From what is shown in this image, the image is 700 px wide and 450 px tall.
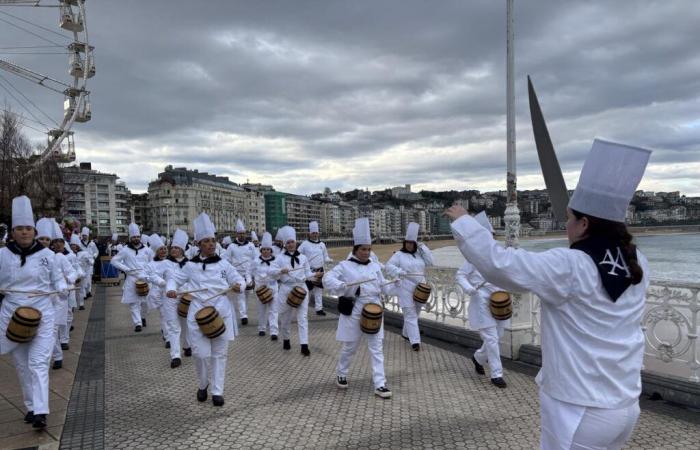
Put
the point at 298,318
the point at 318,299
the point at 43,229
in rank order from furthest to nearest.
Answer: the point at 318,299
the point at 298,318
the point at 43,229

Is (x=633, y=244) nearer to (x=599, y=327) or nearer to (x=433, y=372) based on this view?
(x=599, y=327)

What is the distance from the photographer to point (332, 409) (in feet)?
18.0

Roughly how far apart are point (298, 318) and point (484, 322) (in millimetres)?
3452

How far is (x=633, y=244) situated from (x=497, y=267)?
2.24ft

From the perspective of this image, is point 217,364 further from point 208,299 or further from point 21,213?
point 21,213

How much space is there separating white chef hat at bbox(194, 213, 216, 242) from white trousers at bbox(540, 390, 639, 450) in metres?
5.26

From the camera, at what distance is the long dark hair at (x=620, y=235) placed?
2039 millimetres

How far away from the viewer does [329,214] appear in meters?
191

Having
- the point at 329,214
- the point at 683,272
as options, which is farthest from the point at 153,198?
the point at 683,272

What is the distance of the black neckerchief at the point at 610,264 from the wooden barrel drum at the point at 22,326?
5361 mm

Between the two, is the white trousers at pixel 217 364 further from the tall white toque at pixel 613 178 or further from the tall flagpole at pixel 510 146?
the tall white toque at pixel 613 178

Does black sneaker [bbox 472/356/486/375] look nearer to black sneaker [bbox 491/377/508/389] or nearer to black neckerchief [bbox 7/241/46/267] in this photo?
black sneaker [bbox 491/377/508/389]

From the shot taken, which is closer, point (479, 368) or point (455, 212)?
point (455, 212)

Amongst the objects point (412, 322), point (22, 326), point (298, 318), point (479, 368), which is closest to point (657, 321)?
point (479, 368)
